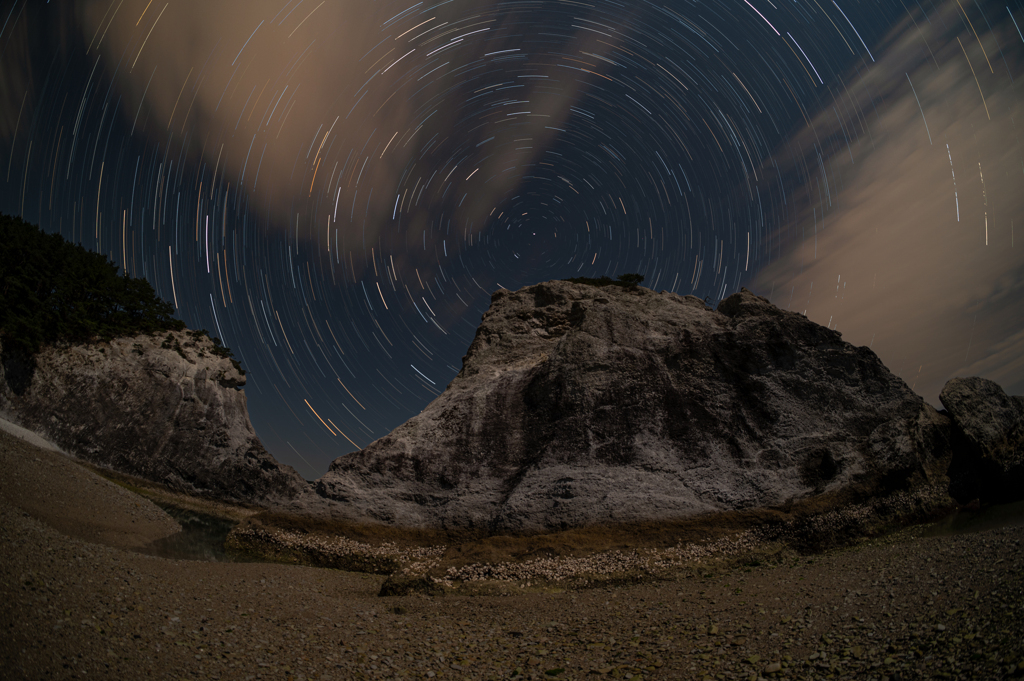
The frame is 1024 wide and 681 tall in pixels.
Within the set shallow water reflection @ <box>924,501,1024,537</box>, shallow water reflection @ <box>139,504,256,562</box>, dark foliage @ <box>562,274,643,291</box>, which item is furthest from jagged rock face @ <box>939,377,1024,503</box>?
shallow water reflection @ <box>139,504,256,562</box>

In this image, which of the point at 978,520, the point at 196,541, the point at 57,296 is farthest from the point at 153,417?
the point at 978,520

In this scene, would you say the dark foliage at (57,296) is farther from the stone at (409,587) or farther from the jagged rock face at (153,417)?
the stone at (409,587)

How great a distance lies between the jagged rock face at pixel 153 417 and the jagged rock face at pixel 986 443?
3579 centimetres

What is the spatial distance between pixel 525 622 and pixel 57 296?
40.0 metres

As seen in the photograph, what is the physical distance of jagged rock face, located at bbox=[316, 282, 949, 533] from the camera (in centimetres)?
1598

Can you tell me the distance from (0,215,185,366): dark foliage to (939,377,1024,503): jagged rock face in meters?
49.9

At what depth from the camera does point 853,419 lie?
16.9 m

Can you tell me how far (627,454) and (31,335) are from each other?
38.3 m

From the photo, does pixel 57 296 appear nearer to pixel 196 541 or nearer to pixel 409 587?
pixel 196 541

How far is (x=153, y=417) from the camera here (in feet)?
98.3

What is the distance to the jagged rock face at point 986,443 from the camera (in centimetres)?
1448

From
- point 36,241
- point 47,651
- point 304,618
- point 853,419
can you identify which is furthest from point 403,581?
point 36,241

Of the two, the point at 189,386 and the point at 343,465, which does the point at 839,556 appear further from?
the point at 189,386

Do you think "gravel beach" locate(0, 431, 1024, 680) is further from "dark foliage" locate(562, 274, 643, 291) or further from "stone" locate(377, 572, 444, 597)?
"dark foliage" locate(562, 274, 643, 291)
